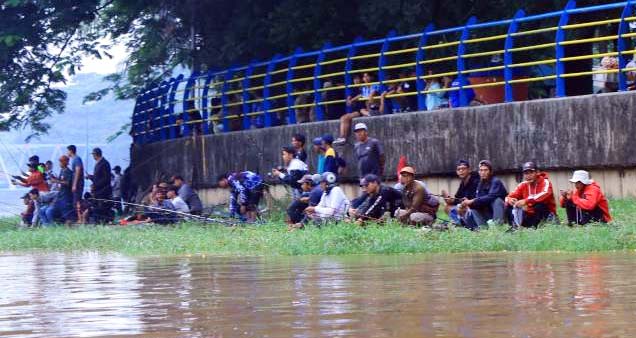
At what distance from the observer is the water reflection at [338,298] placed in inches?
316

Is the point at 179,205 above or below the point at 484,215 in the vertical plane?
above

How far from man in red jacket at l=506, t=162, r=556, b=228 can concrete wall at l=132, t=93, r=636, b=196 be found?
2821mm

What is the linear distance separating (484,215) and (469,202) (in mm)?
300

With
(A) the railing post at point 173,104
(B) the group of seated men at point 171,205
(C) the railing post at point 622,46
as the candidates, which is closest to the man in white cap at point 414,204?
(C) the railing post at point 622,46

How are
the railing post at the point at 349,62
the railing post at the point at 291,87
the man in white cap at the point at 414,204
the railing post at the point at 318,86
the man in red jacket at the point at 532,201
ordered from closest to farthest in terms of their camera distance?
the man in red jacket at the point at 532,201, the man in white cap at the point at 414,204, the railing post at the point at 349,62, the railing post at the point at 318,86, the railing post at the point at 291,87

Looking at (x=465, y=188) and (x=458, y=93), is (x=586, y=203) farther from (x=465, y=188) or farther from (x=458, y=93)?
(x=458, y=93)

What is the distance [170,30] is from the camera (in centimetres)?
3114

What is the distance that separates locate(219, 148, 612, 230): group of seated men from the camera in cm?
1683

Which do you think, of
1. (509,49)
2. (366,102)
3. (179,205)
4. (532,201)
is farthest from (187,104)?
(532,201)

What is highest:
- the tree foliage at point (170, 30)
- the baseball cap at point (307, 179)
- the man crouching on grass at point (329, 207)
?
the tree foliage at point (170, 30)

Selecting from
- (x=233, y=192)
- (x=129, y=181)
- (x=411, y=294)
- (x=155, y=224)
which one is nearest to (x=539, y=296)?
(x=411, y=294)

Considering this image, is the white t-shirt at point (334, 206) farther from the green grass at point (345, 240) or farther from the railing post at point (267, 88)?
the railing post at point (267, 88)

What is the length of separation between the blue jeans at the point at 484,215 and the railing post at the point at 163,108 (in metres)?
15.4

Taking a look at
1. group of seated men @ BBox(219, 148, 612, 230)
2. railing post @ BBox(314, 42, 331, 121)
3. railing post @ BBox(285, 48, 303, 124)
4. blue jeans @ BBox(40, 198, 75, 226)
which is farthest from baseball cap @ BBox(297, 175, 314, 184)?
blue jeans @ BBox(40, 198, 75, 226)
